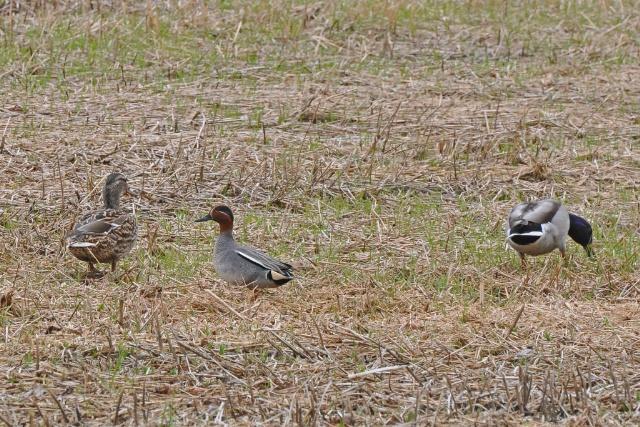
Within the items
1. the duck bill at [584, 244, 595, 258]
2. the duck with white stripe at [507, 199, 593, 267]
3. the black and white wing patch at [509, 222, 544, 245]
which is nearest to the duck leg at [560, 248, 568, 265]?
the duck with white stripe at [507, 199, 593, 267]

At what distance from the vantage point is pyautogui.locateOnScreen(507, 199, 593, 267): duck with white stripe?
9406 millimetres

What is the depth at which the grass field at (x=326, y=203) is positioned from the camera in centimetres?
687

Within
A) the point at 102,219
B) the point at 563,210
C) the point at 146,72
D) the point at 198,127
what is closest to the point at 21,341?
the point at 102,219

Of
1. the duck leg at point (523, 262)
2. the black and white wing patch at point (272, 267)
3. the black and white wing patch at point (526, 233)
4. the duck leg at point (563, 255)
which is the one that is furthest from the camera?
the duck leg at point (563, 255)

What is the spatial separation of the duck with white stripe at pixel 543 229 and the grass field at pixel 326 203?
0.14 m

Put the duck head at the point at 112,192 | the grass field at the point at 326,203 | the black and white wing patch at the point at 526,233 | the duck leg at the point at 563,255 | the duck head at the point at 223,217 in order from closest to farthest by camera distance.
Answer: the grass field at the point at 326,203 → the duck head at the point at 223,217 → the black and white wing patch at the point at 526,233 → the duck leg at the point at 563,255 → the duck head at the point at 112,192

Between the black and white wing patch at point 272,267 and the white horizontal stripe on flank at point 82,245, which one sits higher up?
the black and white wing patch at point 272,267

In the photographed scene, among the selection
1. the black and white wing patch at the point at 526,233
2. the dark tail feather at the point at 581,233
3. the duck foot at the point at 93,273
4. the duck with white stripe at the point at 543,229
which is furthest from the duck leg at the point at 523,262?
the duck foot at the point at 93,273

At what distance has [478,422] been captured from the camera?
6.45 m

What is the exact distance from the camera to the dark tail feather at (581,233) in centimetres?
980

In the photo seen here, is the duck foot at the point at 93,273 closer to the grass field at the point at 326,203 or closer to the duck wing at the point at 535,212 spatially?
the grass field at the point at 326,203

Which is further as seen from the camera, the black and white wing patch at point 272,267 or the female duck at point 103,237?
the female duck at point 103,237

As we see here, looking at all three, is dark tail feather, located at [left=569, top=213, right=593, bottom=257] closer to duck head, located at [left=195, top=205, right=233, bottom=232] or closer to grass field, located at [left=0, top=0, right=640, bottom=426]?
grass field, located at [left=0, top=0, right=640, bottom=426]


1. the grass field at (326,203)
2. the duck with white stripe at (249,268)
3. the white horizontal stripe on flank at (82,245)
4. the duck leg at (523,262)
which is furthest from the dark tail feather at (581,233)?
the white horizontal stripe on flank at (82,245)
